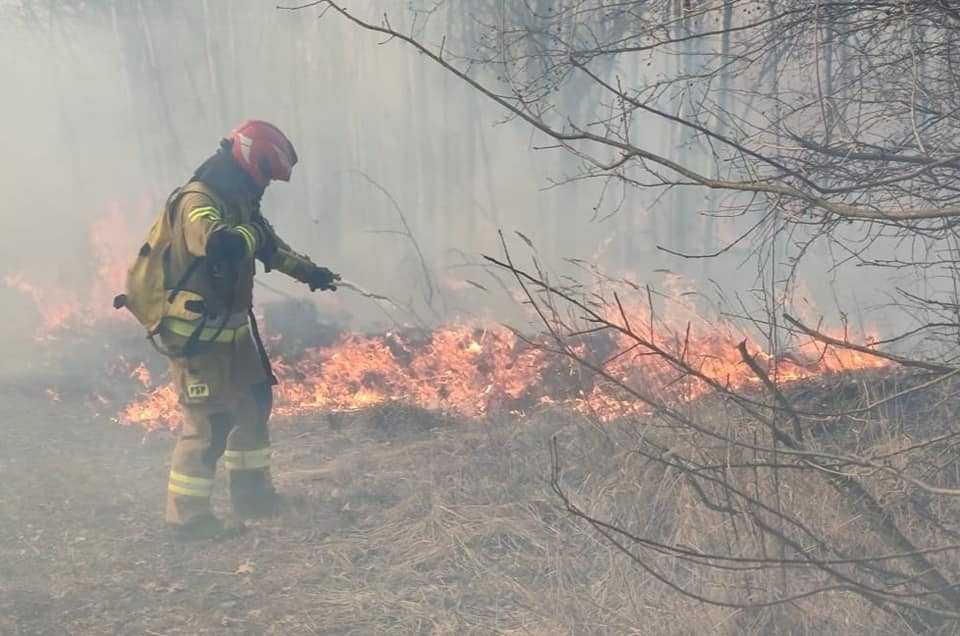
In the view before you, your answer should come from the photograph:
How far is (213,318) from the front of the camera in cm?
439

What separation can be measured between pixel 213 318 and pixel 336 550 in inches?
53.8

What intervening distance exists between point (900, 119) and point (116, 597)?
12.6ft

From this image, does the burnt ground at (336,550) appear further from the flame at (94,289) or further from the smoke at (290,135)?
the smoke at (290,135)

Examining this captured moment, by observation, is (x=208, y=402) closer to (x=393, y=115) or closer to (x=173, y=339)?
(x=173, y=339)

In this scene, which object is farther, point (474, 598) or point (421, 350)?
point (421, 350)

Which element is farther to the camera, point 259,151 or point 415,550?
point 259,151

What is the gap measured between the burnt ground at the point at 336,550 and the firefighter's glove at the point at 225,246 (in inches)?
58.9

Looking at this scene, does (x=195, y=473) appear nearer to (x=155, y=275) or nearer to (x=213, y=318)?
(x=213, y=318)

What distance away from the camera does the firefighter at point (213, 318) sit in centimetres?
432

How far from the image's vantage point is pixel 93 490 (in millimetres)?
5148

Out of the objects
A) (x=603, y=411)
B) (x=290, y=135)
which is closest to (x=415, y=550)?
(x=603, y=411)

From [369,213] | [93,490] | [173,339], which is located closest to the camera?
[173,339]

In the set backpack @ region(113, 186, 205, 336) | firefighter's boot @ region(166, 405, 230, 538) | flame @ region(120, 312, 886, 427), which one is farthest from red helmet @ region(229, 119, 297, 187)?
flame @ region(120, 312, 886, 427)

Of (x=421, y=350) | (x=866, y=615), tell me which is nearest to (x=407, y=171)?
(x=421, y=350)
